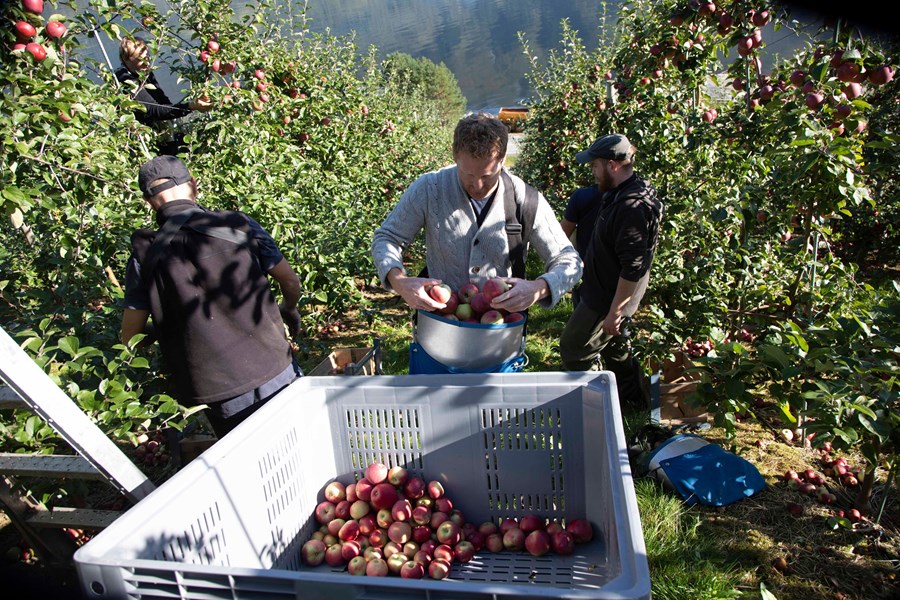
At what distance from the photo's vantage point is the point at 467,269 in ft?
6.48

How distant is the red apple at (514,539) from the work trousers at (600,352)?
4.70ft

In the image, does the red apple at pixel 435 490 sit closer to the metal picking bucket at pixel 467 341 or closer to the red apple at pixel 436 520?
the red apple at pixel 436 520

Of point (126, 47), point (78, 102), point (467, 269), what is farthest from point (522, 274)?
point (126, 47)

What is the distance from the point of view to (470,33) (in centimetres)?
3916

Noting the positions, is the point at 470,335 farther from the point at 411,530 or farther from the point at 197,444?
the point at 197,444

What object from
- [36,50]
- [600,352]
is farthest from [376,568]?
[36,50]

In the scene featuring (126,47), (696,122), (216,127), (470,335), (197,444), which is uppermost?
(126,47)

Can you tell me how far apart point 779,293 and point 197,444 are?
2.93m

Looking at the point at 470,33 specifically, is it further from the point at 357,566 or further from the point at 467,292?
the point at 357,566

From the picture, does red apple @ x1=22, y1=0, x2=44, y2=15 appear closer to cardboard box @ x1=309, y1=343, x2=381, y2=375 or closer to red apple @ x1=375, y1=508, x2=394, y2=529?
cardboard box @ x1=309, y1=343, x2=381, y2=375

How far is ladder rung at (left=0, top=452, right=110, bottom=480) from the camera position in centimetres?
164

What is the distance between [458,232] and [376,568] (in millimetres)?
1075

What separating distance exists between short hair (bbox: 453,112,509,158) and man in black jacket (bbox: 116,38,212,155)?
2065mm

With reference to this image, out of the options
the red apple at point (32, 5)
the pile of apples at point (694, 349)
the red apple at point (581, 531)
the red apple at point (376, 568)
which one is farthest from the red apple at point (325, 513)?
the pile of apples at point (694, 349)
